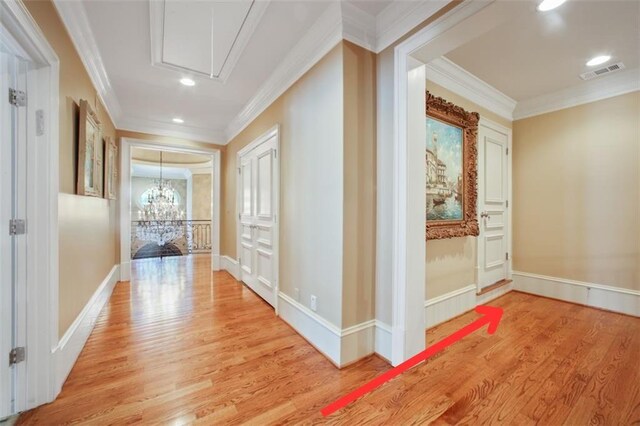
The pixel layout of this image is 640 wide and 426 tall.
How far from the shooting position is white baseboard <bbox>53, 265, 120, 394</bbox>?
1620 mm

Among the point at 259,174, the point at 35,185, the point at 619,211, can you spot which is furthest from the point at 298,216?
the point at 619,211

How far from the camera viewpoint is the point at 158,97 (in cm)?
337

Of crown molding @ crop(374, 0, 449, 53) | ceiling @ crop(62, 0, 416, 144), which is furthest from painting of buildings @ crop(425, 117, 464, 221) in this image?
ceiling @ crop(62, 0, 416, 144)

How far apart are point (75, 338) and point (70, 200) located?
1.01 m

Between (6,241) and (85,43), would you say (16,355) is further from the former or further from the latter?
(85,43)

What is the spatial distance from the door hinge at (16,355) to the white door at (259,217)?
71.7 inches

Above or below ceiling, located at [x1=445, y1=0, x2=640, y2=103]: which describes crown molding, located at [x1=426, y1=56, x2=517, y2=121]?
below

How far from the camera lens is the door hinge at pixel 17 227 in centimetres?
142

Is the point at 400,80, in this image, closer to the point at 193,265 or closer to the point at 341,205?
the point at 341,205

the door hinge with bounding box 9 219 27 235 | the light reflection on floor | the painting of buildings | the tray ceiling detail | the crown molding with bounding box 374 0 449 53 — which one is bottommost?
the light reflection on floor

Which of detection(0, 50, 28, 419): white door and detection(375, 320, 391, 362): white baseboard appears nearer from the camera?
detection(0, 50, 28, 419): white door

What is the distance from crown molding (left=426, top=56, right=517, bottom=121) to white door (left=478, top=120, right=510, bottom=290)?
277 mm

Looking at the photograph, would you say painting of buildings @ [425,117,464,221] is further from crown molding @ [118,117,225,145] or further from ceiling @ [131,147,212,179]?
ceiling @ [131,147,212,179]

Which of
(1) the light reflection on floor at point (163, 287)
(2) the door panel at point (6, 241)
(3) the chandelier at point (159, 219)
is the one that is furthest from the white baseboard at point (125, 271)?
(2) the door panel at point (6, 241)
